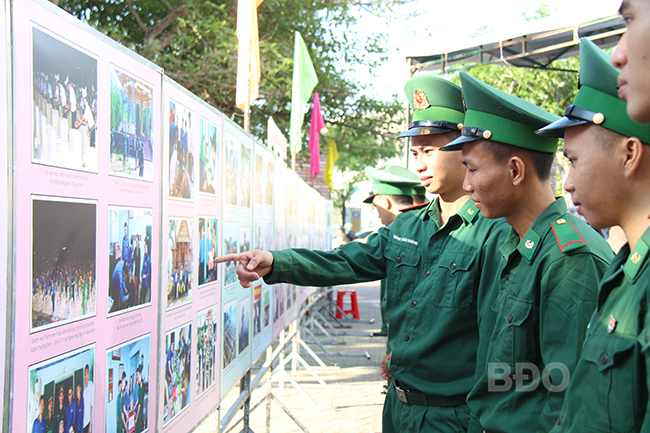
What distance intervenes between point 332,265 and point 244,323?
1046mm

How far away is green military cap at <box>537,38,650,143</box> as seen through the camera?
1.43m

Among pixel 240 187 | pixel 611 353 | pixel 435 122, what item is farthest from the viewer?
pixel 240 187

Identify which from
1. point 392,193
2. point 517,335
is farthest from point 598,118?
point 392,193

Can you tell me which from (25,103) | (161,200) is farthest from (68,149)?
(161,200)

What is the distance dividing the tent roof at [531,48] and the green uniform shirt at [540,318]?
6635 mm

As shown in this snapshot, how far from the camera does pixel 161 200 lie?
212cm

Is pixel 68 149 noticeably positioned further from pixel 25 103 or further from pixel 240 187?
pixel 240 187

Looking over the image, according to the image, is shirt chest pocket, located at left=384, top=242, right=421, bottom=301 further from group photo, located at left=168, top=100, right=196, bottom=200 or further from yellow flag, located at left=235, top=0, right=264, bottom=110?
yellow flag, located at left=235, top=0, right=264, bottom=110

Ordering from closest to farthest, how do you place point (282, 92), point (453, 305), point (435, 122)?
point (453, 305) → point (435, 122) → point (282, 92)

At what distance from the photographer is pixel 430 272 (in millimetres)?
2627

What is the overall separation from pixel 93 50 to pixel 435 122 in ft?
5.37

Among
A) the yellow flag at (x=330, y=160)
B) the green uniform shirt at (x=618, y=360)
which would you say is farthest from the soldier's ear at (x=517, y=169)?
the yellow flag at (x=330, y=160)

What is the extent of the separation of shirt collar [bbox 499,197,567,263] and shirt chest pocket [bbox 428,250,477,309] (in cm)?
40

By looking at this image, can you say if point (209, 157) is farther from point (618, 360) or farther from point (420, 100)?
point (618, 360)
